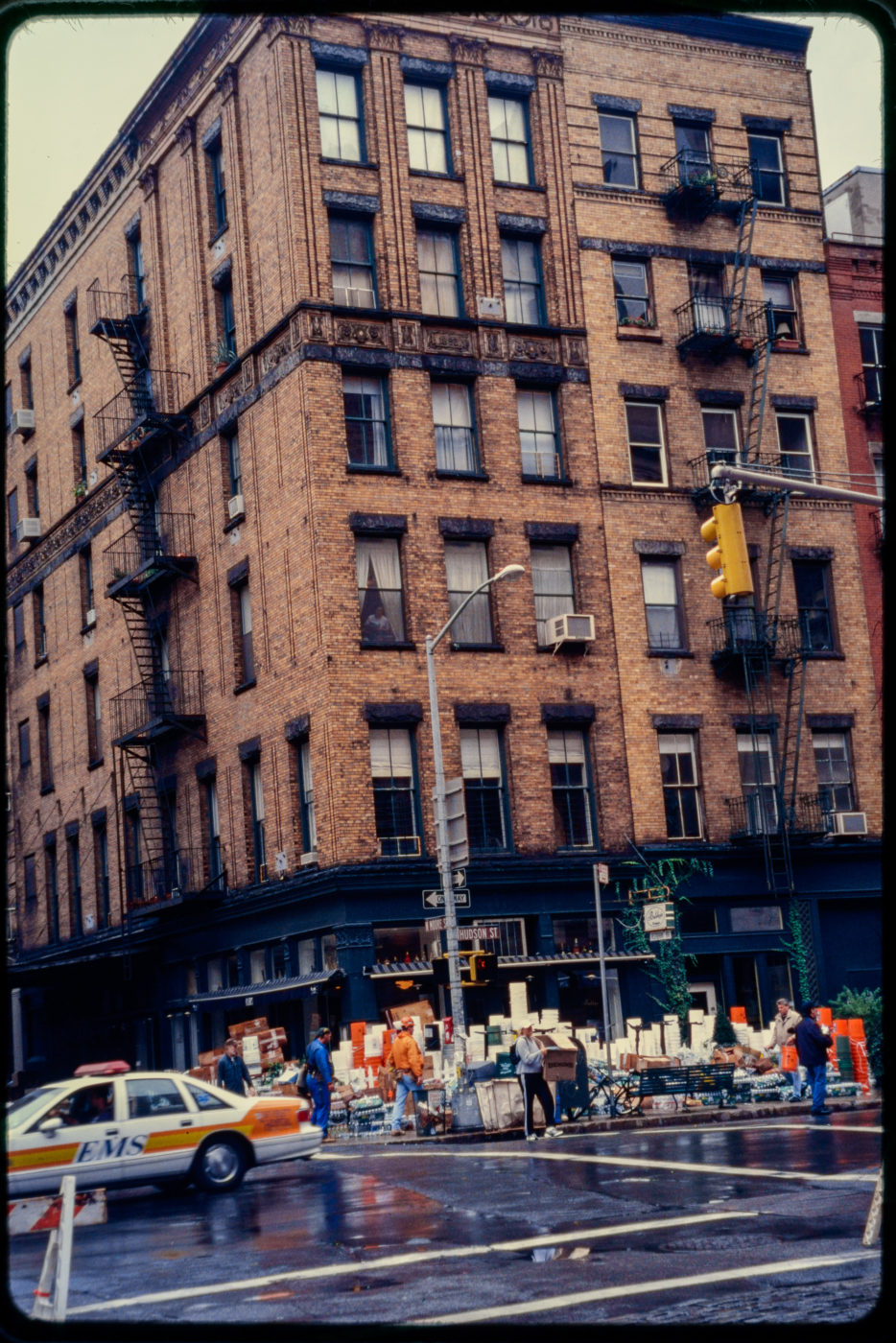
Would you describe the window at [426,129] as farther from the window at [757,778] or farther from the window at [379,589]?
the window at [757,778]

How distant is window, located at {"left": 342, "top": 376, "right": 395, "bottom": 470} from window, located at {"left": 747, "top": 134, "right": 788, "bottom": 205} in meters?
12.9

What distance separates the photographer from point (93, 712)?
4784 cm

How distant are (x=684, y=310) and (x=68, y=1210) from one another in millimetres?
33778

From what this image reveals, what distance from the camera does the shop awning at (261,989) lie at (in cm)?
3397

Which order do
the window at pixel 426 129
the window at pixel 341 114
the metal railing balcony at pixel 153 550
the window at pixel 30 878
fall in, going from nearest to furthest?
the window at pixel 341 114, the window at pixel 426 129, the metal railing balcony at pixel 153 550, the window at pixel 30 878

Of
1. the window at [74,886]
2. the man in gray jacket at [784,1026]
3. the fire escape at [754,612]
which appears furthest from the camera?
the window at [74,886]

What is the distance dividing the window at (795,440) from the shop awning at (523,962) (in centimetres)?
1347

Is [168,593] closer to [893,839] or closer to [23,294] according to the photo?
[23,294]

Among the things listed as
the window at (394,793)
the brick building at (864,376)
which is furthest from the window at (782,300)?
the window at (394,793)

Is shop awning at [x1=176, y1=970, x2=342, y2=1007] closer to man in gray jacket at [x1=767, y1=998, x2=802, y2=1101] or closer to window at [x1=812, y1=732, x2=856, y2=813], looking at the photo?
man in gray jacket at [x1=767, y1=998, x2=802, y2=1101]

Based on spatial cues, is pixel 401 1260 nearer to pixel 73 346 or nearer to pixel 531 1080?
pixel 531 1080

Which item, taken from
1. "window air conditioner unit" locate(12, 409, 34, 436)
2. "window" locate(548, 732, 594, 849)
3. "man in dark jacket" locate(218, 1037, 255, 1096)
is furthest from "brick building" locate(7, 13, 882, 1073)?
"window air conditioner unit" locate(12, 409, 34, 436)

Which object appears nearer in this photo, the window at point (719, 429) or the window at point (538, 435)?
the window at point (538, 435)

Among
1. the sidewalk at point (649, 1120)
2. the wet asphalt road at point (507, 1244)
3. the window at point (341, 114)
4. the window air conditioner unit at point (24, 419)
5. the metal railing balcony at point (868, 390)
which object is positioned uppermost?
the window at point (341, 114)
